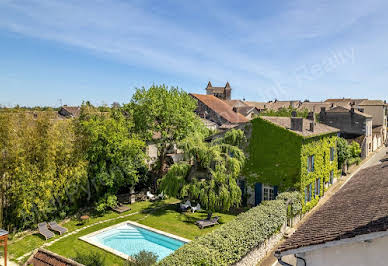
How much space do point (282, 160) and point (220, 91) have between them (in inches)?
3106

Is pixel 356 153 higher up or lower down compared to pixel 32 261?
higher up

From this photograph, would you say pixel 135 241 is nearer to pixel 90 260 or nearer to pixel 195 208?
pixel 90 260

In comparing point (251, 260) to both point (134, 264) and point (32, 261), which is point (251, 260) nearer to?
point (134, 264)

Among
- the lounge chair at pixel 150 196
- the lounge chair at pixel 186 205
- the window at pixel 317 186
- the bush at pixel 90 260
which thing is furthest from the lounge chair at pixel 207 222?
the window at pixel 317 186

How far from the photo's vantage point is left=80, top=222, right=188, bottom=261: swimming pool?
17.0 m

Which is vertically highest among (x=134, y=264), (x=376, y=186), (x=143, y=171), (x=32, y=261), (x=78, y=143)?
(x=78, y=143)

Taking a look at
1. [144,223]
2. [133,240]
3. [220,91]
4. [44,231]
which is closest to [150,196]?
[144,223]

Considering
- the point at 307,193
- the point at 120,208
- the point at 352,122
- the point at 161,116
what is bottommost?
the point at 120,208

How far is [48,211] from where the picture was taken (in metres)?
19.3

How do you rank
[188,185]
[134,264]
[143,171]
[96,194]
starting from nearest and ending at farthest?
[134,264] < [188,185] < [96,194] < [143,171]

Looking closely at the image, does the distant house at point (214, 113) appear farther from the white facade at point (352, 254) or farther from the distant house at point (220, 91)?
the white facade at point (352, 254)

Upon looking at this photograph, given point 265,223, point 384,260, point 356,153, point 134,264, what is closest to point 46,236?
point 134,264

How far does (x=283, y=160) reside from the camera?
2127 centimetres

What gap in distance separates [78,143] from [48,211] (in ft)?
17.7
